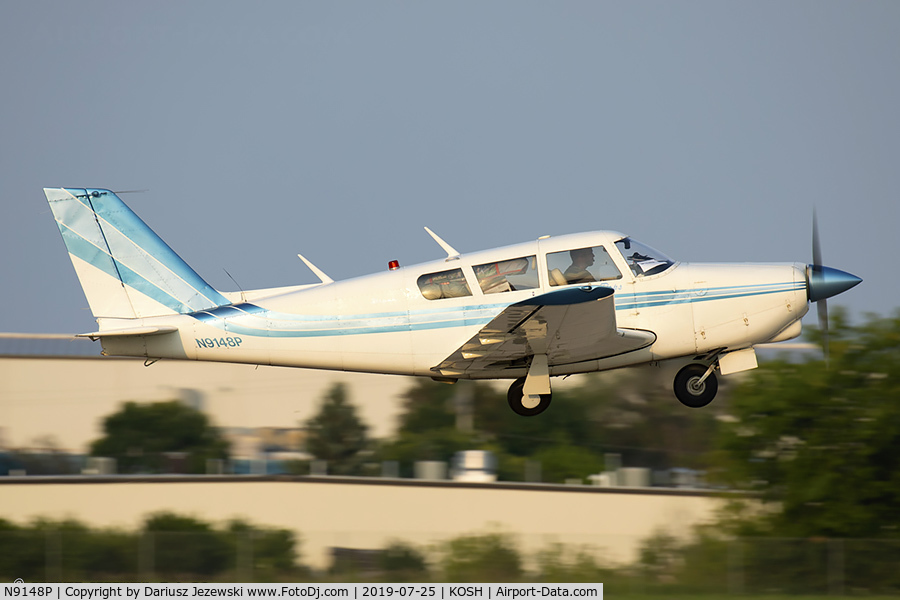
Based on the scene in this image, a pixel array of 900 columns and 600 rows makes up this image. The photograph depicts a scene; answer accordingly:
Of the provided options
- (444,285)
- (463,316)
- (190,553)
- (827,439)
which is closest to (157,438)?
(190,553)

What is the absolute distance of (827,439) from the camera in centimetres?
2633

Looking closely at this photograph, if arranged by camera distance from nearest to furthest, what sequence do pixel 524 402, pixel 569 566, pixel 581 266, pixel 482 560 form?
1. pixel 581 266
2. pixel 524 402
3. pixel 569 566
4. pixel 482 560

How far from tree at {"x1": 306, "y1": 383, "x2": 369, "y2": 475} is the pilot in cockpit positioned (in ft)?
116

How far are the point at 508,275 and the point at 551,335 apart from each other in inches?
37.0

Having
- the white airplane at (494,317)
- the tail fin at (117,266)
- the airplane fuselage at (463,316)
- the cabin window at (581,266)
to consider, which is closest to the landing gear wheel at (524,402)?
the white airplane at (494,317)

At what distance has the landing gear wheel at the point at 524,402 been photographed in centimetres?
1343

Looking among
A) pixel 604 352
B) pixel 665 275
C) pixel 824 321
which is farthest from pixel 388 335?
pixel 824 321

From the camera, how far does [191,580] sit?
21.1 metres

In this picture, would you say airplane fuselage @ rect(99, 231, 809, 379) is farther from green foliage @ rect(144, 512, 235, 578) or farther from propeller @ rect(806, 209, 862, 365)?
green foliage @ rect(144, 512, 235, 578)

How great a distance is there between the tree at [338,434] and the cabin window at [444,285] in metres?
34.9

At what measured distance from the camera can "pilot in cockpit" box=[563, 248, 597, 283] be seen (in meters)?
12.9
